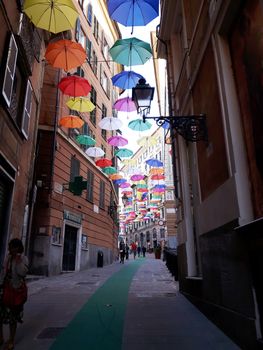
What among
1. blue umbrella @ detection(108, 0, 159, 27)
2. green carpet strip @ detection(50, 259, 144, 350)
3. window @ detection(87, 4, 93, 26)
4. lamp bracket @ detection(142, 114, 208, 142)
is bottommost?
green carpet strip @ detection(50, 259, 144, 350)

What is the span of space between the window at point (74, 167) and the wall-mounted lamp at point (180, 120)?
41.6 ft

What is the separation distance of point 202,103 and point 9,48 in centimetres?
539

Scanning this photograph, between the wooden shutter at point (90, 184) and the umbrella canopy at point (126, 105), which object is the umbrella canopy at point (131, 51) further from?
the wooden shutter at point (90, 184)

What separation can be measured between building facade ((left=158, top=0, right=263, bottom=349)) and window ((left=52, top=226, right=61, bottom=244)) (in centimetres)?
1046

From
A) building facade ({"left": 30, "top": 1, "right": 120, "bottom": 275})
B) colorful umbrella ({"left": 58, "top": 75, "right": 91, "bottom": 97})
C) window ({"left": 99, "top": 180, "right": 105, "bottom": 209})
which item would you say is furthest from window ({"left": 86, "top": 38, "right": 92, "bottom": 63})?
colorful umbrella ({"left": 58, "top": 75, "right": 91, "bottom": 97})

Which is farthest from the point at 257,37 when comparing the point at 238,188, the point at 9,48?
the point at 9,48

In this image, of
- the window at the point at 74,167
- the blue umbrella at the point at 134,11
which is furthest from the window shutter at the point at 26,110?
the window at the point at 74,167

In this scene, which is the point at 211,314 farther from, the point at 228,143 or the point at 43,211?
the point at 43,211

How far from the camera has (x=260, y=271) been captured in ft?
12.5

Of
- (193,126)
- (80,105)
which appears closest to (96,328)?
(193,126)

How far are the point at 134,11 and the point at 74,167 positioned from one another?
1136 centimetres

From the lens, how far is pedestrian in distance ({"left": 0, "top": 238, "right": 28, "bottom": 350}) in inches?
171

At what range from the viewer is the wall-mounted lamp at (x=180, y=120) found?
614 cm

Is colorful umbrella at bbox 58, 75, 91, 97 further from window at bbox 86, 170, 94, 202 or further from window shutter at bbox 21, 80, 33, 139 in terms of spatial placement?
window at bbox 86, 170, 94, 202
